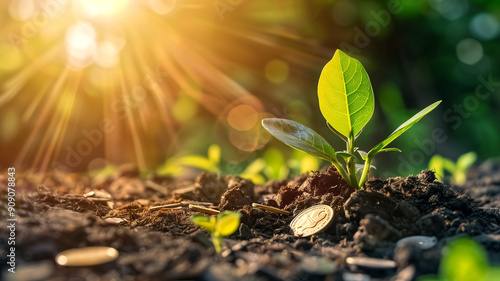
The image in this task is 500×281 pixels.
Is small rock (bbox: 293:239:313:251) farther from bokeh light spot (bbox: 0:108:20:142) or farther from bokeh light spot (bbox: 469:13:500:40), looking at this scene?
bokeh light spot (bbox: 469:13:500:40)

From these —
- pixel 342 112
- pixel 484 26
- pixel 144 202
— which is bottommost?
pixel 144 202

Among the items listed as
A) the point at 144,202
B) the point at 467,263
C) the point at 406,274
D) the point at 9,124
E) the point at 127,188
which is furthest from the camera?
the point at 9,124

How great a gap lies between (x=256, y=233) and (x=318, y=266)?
0.51 meters

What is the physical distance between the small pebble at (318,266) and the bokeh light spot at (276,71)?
3.90 meters

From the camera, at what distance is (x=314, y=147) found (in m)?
1.92

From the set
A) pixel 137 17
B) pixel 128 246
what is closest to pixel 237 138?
pixel 137 17

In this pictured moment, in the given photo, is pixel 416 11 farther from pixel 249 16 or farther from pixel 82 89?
pixel 82 89

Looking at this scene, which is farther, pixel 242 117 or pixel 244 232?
pixel 242 117

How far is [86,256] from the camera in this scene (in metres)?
1.33

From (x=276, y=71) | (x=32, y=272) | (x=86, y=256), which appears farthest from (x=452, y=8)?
(x=32, y=272)

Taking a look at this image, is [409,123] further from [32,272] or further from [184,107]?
[184,107]

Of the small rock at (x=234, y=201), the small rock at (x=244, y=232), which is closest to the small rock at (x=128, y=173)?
the small rock at (x=234, y=201)

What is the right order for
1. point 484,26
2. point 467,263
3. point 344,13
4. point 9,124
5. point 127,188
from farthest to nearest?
point 484,26
point 9,124
point 344,13
point 127,188
point 467,263

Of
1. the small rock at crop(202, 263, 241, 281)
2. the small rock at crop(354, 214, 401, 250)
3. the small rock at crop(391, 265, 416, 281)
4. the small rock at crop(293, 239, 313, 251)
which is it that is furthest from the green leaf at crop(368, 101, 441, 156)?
the small rock at crop(202, 263, 241, 281)
